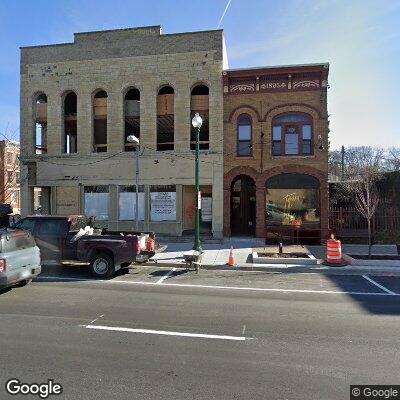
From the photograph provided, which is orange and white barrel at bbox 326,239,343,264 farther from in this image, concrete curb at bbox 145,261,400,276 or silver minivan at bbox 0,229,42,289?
silver minivan at bbox 0,229,42,289

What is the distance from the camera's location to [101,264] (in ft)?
35.8

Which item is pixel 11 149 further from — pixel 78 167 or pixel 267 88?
pixel 267 88

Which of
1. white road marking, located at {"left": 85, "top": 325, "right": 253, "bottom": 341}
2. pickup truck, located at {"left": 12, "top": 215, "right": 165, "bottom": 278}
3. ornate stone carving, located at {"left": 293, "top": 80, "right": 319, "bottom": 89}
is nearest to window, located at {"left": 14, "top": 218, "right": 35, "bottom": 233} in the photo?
pickup truck, located at {"left": 12, "top": 215, "right": 165, "bottom": 278}

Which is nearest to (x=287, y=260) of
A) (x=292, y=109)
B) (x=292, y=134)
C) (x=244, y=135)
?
(x=292, y=134)

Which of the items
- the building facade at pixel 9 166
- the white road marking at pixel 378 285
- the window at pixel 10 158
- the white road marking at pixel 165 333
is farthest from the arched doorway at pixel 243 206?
the window at pixel 10 158

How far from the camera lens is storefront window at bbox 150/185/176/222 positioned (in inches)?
782

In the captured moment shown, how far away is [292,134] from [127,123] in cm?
919

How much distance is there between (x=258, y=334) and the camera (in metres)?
6.04

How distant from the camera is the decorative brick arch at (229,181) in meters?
19.1

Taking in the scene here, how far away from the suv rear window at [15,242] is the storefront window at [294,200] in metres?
12.6

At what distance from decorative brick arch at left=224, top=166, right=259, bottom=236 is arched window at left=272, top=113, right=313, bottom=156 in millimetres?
1560

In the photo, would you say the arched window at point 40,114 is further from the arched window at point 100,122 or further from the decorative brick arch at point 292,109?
the decorative brick arch at point 292,109

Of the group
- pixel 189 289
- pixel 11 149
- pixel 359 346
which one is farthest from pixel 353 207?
pixel 11 149

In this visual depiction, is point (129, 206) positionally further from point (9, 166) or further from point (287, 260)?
point (9, 166)
